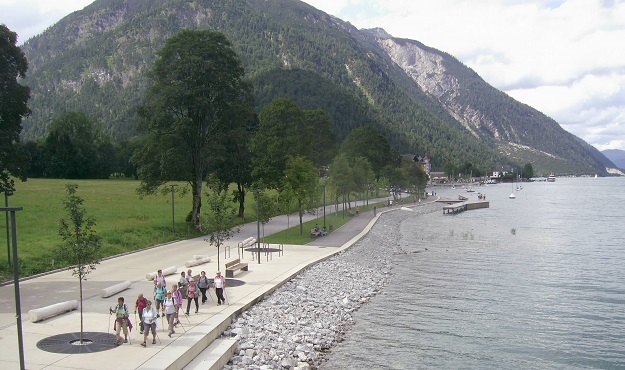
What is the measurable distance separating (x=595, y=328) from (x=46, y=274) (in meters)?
30.9

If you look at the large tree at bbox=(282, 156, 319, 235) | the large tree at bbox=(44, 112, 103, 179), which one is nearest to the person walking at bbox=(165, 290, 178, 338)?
the large tree at bbox=(282, 156, 319, 235)

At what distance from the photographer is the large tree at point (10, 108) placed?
96.9ft

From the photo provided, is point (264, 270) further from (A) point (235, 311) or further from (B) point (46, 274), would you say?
(B) point (46, 274)

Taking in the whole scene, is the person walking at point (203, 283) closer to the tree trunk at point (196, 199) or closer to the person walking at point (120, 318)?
the person walking at point (120, 318)

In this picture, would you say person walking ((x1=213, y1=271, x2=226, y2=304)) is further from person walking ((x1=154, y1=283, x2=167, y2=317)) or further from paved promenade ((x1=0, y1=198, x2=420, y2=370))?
person walking ((x1=154, y1=283, x2=167, y2=317))

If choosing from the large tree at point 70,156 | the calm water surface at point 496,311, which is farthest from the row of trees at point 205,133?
the large tree at point 70,156

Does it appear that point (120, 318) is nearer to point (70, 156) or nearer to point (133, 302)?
point (133, 302)

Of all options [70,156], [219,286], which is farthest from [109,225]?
[70,156]

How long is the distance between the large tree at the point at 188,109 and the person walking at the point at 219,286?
26.1 meters

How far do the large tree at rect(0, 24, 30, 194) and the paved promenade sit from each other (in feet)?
21.6

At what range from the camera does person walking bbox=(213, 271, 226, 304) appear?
23922 millimetres

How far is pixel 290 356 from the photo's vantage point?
20.8 m

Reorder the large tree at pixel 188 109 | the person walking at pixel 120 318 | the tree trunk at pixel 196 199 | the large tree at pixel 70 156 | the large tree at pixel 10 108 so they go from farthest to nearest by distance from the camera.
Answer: the large tree at pixel 70 156 → the tree trunk at pixel 196 199 → the large tree at pixel 188 109 → the large tree at pixel 10 108 → the person walking at pixel 120 318

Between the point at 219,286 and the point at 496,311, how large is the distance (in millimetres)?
16042
